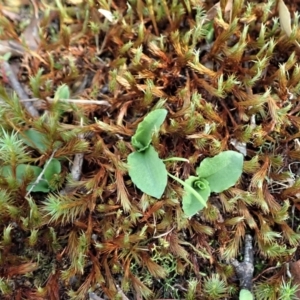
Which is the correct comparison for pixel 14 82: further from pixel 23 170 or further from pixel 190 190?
pixel 190 190

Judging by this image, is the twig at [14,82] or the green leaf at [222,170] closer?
the green leaf at [222,170]

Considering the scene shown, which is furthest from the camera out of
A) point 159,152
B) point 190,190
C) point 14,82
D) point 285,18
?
point 14,82

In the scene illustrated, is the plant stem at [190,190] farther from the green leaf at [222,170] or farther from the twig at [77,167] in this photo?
the twig at [77,167]

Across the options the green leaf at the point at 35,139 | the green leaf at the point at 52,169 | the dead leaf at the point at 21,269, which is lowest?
the dead leaf at the point at 21,269

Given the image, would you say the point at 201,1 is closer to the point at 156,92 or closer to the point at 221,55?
the point at 221,55

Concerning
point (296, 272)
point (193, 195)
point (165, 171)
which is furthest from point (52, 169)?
point (296, 272)

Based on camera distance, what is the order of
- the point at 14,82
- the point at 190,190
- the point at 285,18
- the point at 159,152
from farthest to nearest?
the point at 14,82, the point at 285,18, the point at 159,152, the point at 190,190

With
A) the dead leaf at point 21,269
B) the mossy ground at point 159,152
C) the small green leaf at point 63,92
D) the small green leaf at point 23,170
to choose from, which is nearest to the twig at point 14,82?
the mossy ground at point 159,152
